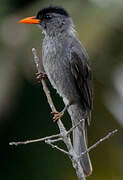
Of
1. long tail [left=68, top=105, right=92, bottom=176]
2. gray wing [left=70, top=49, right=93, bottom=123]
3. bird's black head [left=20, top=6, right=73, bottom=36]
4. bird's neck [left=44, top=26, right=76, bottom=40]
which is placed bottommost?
long tail [left=68, top=105, right=92, bottom=176]

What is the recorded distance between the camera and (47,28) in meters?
6.61

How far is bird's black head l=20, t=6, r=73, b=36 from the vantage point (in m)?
6.61

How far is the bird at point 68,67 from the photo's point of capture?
6320 millimetres

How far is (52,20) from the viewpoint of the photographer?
21.8 feet

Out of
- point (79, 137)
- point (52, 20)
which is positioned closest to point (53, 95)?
point (52, 20)

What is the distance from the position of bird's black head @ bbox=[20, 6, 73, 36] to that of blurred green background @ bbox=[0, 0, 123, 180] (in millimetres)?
2357

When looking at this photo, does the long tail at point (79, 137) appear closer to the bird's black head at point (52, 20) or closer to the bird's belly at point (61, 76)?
the bird's belly at point (61, 76)

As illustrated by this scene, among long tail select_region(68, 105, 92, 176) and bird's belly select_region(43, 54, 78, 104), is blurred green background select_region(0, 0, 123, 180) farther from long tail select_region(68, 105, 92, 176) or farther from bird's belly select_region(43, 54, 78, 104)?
bird's belly select_region(43, 54, 78, 104)

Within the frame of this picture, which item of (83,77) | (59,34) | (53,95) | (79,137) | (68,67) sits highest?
(53,95)

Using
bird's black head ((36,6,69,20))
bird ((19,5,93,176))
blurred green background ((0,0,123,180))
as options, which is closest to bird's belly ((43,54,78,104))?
bird ((19,5,93,176))

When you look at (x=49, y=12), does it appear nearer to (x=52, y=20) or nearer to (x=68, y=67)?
(x=52, y=20)

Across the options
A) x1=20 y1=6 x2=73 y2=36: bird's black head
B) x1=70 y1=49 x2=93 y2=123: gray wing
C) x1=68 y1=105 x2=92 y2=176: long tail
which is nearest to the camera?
x1=68 y1=105 x2=92 y2=176: long tail

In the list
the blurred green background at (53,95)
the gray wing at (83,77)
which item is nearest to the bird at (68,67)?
the gray wing at (83,77)

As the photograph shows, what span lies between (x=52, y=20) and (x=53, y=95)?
2727mm
